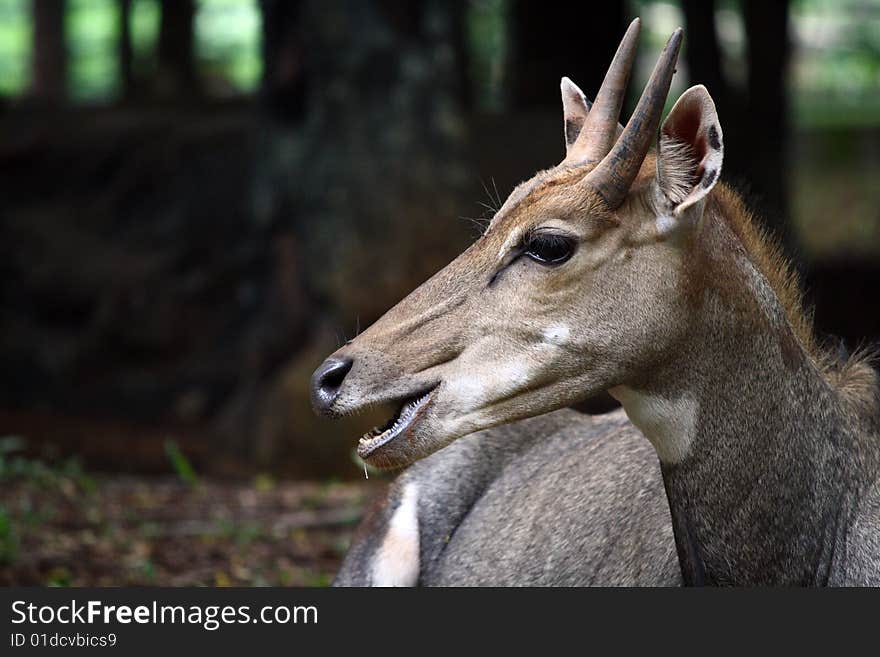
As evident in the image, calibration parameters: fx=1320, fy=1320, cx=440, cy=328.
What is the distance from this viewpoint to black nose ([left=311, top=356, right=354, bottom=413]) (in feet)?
13.4

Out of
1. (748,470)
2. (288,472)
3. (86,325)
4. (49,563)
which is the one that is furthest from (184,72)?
(748,470)

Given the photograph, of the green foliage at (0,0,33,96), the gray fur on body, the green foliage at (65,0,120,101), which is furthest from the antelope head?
the green foliage at (0,0,33,96)

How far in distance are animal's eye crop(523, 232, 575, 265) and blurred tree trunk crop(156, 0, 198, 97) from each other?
42.4 feet

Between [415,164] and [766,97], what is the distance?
4.28 meters

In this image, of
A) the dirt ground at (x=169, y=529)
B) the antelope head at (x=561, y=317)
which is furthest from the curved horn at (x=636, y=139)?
the dirt ground at (x=169, y=529)

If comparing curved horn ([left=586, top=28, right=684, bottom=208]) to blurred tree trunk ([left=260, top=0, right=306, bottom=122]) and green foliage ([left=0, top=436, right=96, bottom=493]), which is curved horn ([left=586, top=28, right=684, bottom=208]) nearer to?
green foliage ([left=0, top=436, right=96, bottom=493])

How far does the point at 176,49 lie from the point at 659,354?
13.7 metres

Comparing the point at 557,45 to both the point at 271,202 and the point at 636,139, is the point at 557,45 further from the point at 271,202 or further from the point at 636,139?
the point at 636,139

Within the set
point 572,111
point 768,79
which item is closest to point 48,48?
point 768,79

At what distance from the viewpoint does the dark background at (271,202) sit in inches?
401

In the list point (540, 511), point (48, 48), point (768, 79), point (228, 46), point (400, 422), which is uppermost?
point (400, 422)

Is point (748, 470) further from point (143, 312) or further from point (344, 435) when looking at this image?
point (143, 312)

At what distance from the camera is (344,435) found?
988 cm

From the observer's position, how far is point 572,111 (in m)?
4.90
